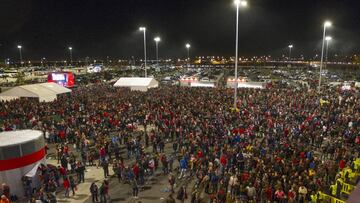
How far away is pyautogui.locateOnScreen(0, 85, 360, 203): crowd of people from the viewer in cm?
1315

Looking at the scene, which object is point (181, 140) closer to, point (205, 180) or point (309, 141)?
point (205, 180)

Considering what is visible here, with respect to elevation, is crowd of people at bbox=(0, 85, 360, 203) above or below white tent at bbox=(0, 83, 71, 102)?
below

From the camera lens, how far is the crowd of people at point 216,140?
13.1 metres

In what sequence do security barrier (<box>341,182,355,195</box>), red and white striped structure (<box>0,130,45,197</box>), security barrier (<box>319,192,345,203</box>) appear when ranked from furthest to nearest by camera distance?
1. red and white striped structure (<box>0,130,45,197</box>)
2. security barrier (<box>341,182,355,195</box>)
3. security barrier (<box>319,192,345,203</box>)

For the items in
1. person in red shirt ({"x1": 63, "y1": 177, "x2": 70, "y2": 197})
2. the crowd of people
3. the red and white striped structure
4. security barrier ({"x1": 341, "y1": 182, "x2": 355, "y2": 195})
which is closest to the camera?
the crowd of people

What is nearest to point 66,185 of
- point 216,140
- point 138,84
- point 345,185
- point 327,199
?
point 216,140

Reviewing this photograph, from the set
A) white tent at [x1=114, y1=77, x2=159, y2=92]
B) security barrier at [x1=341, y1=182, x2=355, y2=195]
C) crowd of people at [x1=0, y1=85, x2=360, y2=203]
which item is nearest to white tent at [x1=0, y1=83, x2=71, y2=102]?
crowd of people at [x1=0, y1=85, x2=360, y2=203]

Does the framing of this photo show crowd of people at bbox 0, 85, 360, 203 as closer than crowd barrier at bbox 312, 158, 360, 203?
No

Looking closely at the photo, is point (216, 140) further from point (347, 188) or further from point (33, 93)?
point (33, 93)

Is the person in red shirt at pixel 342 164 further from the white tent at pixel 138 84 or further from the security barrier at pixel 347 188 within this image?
the white tent at pixel 138 84

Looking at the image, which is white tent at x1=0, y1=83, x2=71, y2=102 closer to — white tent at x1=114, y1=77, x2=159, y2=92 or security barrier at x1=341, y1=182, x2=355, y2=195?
white tent at x1=114, y1=77, x2=159, y2=92

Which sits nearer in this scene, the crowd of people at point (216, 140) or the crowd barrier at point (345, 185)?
the crowd barrier at point (345, 185)

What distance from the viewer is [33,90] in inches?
1348

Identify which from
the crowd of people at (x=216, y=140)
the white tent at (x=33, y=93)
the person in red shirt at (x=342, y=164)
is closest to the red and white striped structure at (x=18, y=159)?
the crowd of people at (x=216, y=140)
